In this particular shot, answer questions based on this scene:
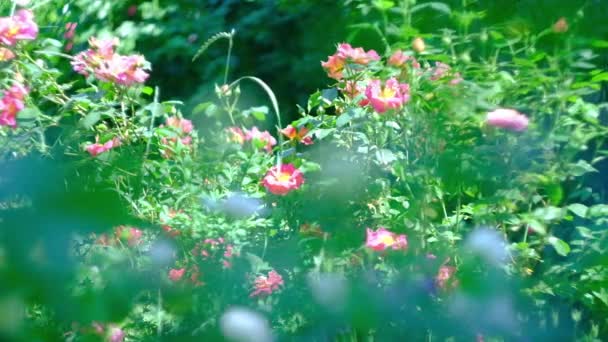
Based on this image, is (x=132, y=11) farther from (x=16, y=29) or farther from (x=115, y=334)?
(x=115, y=334)

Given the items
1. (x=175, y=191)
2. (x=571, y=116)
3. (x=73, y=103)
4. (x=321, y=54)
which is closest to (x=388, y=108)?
(x=571, y=116)

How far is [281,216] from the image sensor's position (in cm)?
188

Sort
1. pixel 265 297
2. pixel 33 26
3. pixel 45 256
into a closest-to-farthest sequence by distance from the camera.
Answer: pixel 45 256 → pixel 265 297 → pixel 33 26

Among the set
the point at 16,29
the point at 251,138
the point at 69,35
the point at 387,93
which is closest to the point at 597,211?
the point at 387,93

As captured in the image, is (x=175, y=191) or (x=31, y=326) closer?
(x=31, y=326)

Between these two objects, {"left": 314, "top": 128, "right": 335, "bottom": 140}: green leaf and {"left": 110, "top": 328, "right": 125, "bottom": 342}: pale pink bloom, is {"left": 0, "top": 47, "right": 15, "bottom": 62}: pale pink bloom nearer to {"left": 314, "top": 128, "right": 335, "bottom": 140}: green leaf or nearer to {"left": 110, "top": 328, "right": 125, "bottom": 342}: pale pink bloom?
{"left": 314, "top": 128, "right": 335, "bottom": 140}: green leaf

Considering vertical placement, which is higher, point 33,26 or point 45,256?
point 45,256

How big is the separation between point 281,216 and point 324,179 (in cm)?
30

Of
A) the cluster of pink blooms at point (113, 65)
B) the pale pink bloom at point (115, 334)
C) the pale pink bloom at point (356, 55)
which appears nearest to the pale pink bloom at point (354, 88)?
the pale pink bloom at point (356, 55)

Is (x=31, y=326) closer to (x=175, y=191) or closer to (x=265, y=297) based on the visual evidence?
(x=265, y=297)

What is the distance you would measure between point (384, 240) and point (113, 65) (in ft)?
2.82

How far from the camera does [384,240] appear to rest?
1631 millimetres

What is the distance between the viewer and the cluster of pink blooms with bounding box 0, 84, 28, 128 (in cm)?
195

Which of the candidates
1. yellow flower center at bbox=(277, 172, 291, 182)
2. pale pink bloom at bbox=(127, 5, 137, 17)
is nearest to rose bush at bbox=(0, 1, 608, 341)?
yellow flower center at bbox=(277, 172, 291, 182)
